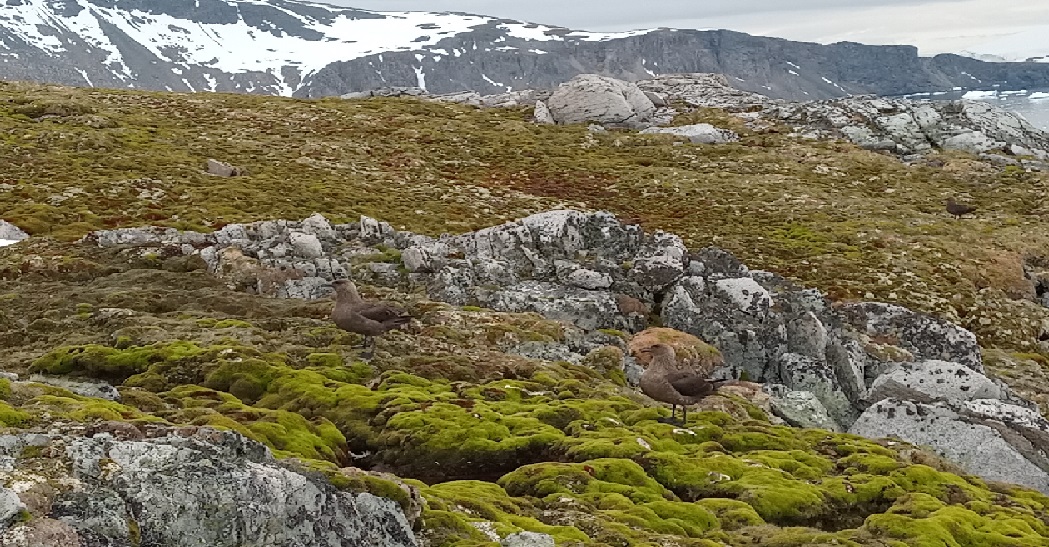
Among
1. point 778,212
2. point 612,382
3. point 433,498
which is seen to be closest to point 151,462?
point 433,498

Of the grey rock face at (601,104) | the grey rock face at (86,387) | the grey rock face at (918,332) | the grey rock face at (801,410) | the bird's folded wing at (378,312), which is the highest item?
the grey rock face at (601,104)

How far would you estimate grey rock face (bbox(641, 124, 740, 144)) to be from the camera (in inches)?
3457

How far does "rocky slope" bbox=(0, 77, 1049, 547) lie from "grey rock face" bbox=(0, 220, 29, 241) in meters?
0.84

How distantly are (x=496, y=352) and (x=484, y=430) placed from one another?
8.03 m

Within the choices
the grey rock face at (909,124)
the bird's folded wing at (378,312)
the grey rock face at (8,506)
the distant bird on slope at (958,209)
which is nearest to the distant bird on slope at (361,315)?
the bird's folded wing at (378,312)

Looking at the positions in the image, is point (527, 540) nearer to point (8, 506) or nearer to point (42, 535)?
point (42, 535)

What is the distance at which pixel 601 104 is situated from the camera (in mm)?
96562

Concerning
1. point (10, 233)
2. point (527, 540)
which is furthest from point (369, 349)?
point (10, 233)

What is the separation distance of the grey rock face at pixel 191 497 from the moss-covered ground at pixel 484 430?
3.99 ft

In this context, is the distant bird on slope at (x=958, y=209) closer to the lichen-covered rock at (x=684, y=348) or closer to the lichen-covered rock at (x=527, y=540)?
the lichen-covered rock at (x=684, y=348)

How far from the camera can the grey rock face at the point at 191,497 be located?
9.39 metres

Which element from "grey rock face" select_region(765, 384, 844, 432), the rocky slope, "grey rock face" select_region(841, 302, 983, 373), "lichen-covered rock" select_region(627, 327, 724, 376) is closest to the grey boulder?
the rocky slope

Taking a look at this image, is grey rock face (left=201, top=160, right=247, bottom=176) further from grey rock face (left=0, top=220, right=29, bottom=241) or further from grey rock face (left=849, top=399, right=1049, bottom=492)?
grey rock face (left=849, top=399, right=1049, bottom=492)

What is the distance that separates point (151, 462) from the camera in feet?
33.8
